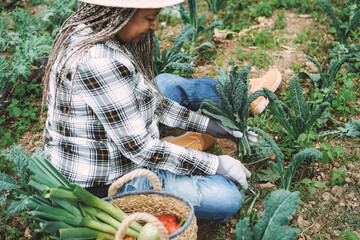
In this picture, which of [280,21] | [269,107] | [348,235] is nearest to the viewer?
[348,235]

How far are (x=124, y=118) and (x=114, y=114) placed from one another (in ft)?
0.17

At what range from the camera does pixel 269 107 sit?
2219mm

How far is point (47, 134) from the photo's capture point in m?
1.77

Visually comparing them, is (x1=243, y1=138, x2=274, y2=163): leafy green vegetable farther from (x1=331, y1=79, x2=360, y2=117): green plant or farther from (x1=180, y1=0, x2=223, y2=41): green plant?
(x1=180, y1=0, x2=223, y2=41): green plant

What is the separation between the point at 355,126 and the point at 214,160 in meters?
1.15

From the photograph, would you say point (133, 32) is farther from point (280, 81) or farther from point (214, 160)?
point (280, 81)

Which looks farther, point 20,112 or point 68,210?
point 20,112

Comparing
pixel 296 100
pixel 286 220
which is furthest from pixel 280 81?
pixel 286 220

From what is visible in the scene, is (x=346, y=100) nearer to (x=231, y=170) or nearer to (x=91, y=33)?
(x=231, y=170)

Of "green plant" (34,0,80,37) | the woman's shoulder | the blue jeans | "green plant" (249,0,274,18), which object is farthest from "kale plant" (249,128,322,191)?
"green plant" (34,0,80,37)

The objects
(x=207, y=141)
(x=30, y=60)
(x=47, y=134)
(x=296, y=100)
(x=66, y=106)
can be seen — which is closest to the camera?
(x=66, y=106)

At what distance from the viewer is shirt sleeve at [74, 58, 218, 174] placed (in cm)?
143

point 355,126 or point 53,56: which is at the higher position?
point 53,56

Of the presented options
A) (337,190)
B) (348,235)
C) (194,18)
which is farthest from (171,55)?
(348,235)
